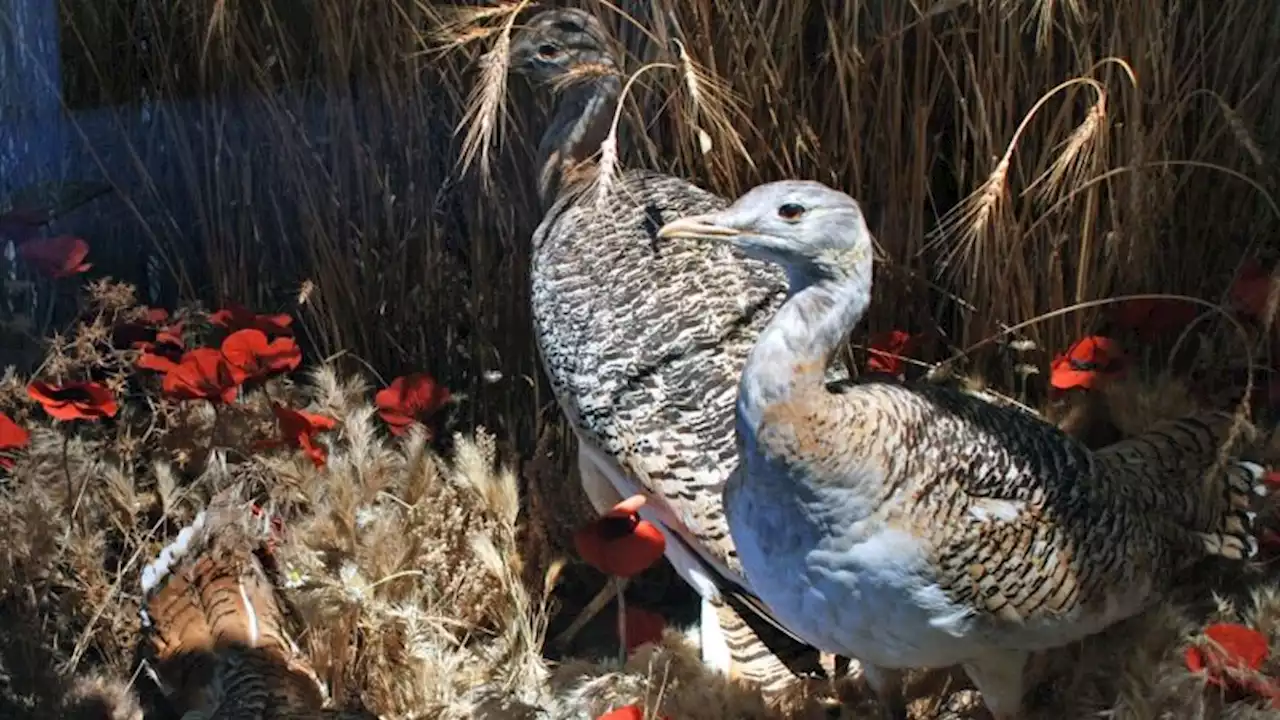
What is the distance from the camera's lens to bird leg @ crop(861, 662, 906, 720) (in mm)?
2367

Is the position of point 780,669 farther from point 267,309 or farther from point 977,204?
point 267,309

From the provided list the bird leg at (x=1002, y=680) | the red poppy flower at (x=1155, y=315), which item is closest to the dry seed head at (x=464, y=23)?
the red poppy flower at (x=1155, y=315)

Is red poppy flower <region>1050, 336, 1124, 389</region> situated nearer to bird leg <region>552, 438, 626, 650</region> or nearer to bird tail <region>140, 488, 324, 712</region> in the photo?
bird leg <region>552, 438, 626, 650</region>

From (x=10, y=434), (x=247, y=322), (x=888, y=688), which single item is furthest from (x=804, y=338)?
(x=10, y=434)

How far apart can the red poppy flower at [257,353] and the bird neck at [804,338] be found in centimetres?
112

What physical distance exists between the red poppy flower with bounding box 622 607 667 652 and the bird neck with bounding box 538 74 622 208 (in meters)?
0.96

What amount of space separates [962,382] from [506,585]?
0.99m

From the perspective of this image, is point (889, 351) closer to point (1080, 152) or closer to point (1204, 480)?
point (1080, 152)

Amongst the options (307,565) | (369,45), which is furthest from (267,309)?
(307,565)

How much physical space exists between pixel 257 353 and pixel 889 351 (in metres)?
1.24

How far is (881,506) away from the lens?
2.04m

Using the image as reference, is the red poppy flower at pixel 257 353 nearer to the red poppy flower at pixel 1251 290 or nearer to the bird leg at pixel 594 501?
the bird leg at pixel 594 501

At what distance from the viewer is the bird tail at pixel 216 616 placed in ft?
8.36

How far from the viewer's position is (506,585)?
2807mm
